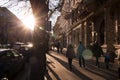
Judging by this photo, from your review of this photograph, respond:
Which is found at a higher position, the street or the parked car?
the parked car

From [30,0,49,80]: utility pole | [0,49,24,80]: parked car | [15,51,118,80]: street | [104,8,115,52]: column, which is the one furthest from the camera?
[104,8,115,52]: column

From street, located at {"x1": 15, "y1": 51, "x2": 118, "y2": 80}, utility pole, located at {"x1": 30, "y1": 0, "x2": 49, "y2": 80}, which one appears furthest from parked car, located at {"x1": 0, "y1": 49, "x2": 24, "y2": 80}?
utility pole, located at {"x1": 30, "y1": 0, "x2": 49, "y2": 80}

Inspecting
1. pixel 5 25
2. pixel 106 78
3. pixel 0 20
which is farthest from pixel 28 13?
pixel 5 25

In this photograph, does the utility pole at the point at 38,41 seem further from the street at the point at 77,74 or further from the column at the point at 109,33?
the column at the point at 109,33

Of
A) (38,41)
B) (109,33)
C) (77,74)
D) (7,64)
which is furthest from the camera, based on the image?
(109,33)

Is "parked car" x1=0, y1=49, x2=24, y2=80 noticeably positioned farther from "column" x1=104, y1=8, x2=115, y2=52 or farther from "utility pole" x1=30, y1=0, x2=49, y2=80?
"column" x1=104, y1=8, x2=115, y2=52

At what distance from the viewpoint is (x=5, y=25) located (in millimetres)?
70750

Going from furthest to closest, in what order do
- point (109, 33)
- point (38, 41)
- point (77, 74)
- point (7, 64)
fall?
point (109, 33) → point (77, 74) → point (7, 64) → point (38, 41)

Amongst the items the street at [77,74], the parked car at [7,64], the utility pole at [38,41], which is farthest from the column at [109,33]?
the utility pole at [38,41]

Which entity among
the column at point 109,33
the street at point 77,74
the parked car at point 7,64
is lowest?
the street at point 77,74

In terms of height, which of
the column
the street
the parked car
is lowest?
the street

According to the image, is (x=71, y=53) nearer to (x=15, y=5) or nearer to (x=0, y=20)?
(x=15, y=5)

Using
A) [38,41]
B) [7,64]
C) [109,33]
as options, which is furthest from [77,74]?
[109,33]

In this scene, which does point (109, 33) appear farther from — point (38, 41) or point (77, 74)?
point (38, 41)
